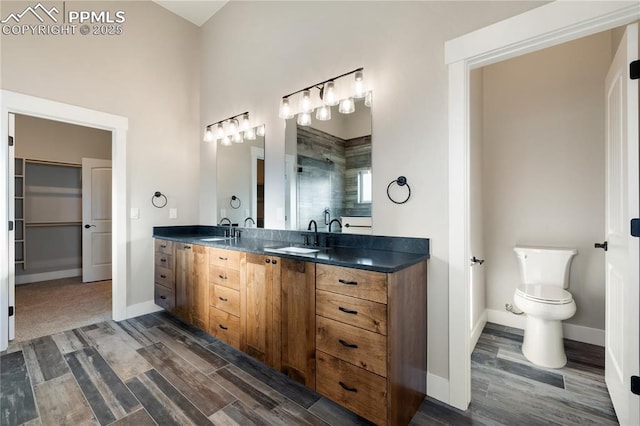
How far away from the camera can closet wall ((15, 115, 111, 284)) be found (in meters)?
4.32

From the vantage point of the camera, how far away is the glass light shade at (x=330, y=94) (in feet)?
7.22

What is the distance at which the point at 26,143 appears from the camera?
4.26 meters

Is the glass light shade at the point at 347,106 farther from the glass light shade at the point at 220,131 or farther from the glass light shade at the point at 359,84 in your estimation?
the glass light shade at the point at 220,131

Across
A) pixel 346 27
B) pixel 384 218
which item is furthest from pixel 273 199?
pixel 346 27

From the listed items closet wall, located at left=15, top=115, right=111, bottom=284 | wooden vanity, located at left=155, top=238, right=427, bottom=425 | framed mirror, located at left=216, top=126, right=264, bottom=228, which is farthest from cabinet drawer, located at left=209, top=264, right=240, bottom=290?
closet wall, located at left=15, top=115, right=111, bottom=284

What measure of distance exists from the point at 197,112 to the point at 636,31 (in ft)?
12.8

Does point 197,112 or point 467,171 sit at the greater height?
point 197,112

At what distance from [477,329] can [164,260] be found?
3245mm

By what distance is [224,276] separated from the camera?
2.31m

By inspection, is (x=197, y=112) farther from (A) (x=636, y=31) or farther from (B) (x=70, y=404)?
(A) (x=636, y=31)

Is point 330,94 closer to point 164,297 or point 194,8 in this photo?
point 194,8

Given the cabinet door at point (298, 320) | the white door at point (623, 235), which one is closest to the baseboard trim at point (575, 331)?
the white door at point (623, 235)

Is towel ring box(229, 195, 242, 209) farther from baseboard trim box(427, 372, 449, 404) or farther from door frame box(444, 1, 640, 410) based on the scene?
baseboard trim box(427, 372, 449, 404)

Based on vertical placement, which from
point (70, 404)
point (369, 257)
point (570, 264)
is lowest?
point (70, 404)
